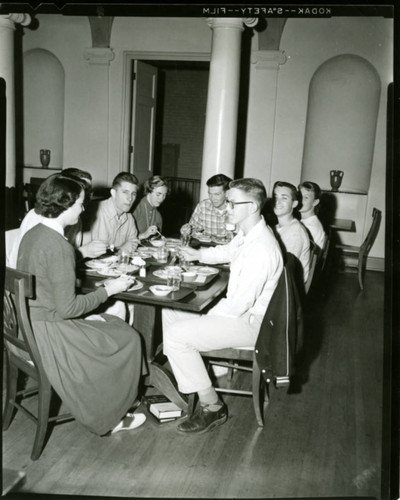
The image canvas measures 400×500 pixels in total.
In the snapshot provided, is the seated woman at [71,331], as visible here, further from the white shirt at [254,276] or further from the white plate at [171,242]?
the white plate at [171,242]

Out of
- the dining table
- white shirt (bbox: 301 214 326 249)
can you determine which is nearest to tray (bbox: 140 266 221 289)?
the dining table

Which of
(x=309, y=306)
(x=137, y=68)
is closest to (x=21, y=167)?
(x=137, y=68)

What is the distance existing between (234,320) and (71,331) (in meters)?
0.90

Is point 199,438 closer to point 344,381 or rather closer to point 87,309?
point 87,309

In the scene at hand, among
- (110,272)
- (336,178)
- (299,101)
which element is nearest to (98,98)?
(299,101)

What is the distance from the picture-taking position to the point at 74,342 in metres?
2.27

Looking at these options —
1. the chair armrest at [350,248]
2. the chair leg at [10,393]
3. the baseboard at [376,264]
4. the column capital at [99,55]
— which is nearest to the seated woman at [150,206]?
the chair leg at [10,393]

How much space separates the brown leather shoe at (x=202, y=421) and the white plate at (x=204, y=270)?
2.74ft

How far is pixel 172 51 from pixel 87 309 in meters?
5.21

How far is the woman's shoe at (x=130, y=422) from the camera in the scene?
8.15 feet

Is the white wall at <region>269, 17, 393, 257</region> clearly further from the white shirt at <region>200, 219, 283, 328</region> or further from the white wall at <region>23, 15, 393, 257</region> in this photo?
the white shirt at <region>200, 219, 283, 328</region>

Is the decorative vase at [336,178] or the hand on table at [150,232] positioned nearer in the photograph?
the hand on table at [150,232]

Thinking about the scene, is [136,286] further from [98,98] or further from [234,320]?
[98,98]

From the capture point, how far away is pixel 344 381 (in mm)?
3215
